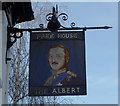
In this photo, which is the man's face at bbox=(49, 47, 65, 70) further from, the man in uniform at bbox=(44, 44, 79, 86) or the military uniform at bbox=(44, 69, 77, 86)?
the military uniform at bbox=(44, 69, 77, 86)

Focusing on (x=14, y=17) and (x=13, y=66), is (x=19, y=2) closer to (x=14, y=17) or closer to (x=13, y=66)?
(x=14, y=17)

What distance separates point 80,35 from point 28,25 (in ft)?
24.5

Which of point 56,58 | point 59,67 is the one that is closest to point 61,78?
point 59,67

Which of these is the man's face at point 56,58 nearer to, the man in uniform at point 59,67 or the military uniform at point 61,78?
the man in uniform at point 59,67

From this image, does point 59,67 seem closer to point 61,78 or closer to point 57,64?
point 57,64

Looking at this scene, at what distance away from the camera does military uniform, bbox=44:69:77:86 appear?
7691 millimetres

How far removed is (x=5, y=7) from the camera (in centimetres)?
821

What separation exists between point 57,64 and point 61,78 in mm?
291

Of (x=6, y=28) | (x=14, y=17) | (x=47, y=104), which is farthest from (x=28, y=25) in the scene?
(x=6, y=28)

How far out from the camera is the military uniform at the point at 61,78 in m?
7.69

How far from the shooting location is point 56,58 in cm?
789

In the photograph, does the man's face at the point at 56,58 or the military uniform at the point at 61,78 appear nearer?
the military uniform at the point at 61,78

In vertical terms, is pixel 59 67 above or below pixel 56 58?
below

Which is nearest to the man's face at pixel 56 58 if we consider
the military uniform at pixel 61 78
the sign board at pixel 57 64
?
the sign board at pixel 57 64
